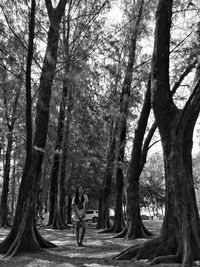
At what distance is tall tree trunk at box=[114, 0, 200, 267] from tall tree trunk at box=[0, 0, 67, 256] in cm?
318

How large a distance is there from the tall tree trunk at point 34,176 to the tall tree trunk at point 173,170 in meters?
3.18

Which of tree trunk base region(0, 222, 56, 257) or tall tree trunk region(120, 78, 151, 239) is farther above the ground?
tall tree trunk region(120, 78, 151, 239)

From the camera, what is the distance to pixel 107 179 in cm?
2350

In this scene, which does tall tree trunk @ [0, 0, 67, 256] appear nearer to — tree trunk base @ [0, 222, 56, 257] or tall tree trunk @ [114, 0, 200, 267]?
tree trunk base @ [0, 222, 56, 257]

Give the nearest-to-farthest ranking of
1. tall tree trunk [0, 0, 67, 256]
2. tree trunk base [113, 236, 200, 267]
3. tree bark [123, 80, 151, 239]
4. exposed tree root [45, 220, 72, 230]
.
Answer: tree trunk base [113, 236, 200, 267]
tall tree trunk [0, 0, 67, 256]
tree bark [123, 80, 151, 239]
exposed tree root [45, 220, 72, 230]

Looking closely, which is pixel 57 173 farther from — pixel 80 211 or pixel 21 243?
pixel 21 243

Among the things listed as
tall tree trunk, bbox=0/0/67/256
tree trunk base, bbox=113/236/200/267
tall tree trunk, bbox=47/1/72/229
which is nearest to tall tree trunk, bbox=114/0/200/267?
tree trunk base, bbox=113/236/200/267

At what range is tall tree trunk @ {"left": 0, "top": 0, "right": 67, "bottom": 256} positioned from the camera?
9586mm

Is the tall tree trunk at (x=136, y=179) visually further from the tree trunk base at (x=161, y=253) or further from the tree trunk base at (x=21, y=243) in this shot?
→ the tree trunk base at (x=161, y=253)

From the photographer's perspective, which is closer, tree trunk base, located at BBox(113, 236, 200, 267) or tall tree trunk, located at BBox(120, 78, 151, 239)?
tree trunk base, located at BBox(113, 236, 200, 267)

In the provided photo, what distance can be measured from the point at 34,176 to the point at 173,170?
4.62 m

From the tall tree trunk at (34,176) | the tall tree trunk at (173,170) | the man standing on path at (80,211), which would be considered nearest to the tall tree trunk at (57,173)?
the tall tree trunk at (34,176)

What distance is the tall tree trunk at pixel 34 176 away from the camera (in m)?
9.59

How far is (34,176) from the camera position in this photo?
1038 centimetres
